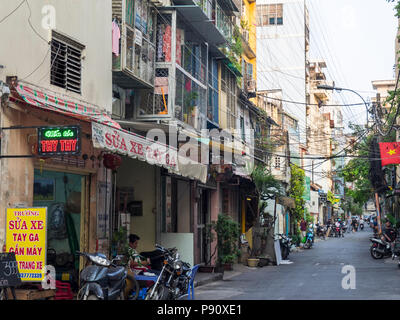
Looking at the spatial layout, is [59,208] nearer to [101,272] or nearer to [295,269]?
[101,272]

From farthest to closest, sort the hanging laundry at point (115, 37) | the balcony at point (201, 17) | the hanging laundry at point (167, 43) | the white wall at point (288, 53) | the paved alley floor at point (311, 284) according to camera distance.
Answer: the white wall at point (288, 53)
the balcony at point (201, 17)
the hanging laundry at point (167, 43)
the hanging laundry at point (115, 37)
the paved alley floor at point (311, 284)

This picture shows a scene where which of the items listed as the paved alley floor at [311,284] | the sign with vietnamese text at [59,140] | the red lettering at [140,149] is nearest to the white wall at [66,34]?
the sign with vietnamese text at [59,140]

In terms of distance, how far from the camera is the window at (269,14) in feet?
162

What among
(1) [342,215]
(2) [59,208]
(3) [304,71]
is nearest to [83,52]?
(2) [59,208]

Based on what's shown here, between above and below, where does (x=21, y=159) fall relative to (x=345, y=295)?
above

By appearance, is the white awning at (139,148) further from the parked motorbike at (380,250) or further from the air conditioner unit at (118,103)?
the parked motorbike at (380,250)

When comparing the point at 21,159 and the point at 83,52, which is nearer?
the point at 21,159

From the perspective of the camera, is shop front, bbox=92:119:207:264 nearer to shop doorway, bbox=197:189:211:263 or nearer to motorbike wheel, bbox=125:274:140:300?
shop doorway, bbox=197:189:211:263

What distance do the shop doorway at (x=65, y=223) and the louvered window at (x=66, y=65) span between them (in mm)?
1842

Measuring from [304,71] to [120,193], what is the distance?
39.9 meters

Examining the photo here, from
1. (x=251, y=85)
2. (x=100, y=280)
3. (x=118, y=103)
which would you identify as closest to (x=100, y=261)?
(x=100, y=280)

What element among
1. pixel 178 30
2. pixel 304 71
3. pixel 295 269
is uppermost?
pixel 304 71

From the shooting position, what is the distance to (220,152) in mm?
19062

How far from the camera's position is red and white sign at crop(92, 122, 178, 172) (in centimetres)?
918
